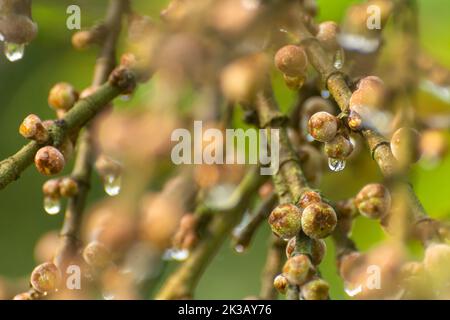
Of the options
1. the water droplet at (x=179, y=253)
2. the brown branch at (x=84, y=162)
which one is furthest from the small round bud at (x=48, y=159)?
the water droplet at (x=179, y=253)

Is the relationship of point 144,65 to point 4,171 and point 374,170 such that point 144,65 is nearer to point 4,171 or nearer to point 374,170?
point 4,171

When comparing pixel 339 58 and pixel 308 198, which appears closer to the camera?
pixel 308 198

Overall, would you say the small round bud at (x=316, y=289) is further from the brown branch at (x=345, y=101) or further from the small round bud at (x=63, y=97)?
the small round bud at (x=63, y=97)

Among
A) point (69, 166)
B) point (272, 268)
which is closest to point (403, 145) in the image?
point (272, 268)

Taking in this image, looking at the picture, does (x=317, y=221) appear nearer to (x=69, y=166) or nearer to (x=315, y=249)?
(x=315, y=249)

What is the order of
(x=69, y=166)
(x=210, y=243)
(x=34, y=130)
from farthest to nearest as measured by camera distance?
(x=69, y=166) → (x=210, y=243) → (x=34, y=130)

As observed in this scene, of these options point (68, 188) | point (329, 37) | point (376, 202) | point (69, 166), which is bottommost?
point (376, 202)

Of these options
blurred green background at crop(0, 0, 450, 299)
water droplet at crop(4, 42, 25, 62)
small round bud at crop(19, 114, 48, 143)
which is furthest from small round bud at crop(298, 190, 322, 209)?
blurred green background at crop(0, 0, 450, 299)
